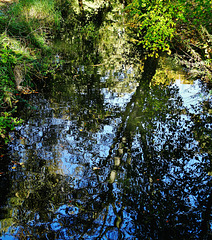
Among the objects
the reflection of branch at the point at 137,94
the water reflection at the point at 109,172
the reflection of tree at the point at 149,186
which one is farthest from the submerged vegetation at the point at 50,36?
the reflection of tree at the point at 149,186

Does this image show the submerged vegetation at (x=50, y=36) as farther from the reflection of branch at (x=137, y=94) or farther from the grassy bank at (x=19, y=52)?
the reflection of branch at (x=137, y=94)

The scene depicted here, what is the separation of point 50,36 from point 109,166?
7500 millimetres

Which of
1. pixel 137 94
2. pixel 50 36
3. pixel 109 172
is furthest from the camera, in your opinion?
pixel 50 36

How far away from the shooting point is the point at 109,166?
4.98 metres

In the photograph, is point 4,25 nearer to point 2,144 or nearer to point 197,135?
point 2,144

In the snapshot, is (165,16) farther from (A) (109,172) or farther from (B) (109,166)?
(A) (109,172)

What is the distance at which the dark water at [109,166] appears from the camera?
3.75 meters

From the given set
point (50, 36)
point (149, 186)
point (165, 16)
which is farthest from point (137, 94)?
point (50, 36)

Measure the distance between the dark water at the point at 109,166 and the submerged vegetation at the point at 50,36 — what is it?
2.84 feet

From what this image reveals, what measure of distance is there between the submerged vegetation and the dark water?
867 millimetres

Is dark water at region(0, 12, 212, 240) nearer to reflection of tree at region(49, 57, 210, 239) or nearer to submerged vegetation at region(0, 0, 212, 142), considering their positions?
reflection of tree at region(49, 57, 210, 239)

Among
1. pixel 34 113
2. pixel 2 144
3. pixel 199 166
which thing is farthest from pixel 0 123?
pixel 199 166

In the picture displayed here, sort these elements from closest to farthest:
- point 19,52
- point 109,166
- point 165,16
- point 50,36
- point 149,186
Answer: point 149,186 → point 109,166 → point 19,52 → point 165,16 → point 50,36

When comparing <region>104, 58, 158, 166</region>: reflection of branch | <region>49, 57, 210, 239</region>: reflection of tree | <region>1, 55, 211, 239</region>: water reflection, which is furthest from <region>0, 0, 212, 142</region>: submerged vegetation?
<region>49, 57, 210, 239</region>: reflection of tree
